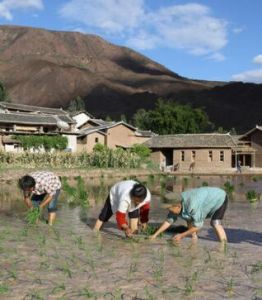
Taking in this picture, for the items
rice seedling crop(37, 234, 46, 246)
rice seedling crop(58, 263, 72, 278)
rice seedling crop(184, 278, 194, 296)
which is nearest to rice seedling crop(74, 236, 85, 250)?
rice seedling crop(37, 234, 46, 246)

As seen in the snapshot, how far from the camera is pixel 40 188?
28.2ft

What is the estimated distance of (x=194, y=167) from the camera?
4656 centimetres

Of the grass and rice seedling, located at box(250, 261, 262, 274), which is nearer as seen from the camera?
the grass

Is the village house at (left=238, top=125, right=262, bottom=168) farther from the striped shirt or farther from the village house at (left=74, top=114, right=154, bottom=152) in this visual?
the striped shirt

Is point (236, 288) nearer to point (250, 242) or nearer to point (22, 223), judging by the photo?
point (250, 242)

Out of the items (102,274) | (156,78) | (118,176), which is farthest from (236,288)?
(156,78)

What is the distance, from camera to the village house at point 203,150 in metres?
47.7

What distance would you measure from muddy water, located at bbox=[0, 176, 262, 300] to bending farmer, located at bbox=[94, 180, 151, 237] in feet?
0.95

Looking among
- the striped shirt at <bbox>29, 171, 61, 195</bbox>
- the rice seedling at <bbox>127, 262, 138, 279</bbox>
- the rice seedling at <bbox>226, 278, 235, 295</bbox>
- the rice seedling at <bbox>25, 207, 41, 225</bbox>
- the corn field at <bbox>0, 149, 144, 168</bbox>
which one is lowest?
the rice seedling at <bbox>226, 278, 235, 295</bbox>

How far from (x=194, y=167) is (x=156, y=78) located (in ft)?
461

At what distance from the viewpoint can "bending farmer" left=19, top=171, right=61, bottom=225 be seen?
27.0 feet

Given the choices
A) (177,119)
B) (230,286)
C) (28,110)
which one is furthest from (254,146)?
(230,286)

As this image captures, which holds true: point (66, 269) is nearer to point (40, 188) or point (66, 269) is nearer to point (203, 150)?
point (40, 188)

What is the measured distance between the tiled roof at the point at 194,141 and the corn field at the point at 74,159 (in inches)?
480
